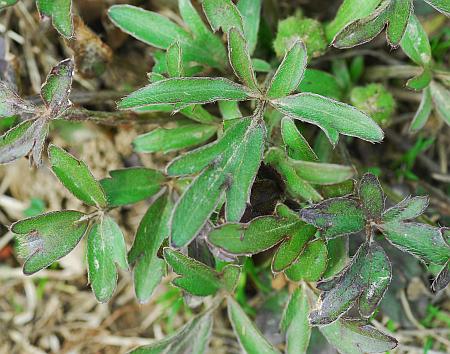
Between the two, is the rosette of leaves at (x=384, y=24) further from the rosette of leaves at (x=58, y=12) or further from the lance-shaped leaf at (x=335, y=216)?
the rosette of leaves at (x=58, y=12)

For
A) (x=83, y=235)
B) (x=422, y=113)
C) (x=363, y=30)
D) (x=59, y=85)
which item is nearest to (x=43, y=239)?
(x=83, y=235)

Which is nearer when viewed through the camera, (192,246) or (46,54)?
(192,246)

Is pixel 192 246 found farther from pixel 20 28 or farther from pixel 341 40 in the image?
pixel 20 28

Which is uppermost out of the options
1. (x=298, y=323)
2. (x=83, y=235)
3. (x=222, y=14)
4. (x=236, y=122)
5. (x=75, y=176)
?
(x=222, y=14)

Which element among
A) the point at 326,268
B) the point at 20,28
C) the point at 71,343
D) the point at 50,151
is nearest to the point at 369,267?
the point at 326,268

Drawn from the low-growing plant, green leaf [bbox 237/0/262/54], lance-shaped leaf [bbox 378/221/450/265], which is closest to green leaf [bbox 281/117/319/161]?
the low-growing plant

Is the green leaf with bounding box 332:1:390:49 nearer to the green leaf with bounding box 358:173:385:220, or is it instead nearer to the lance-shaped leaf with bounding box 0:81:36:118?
the green leaf with bounding box 358:173:385:220

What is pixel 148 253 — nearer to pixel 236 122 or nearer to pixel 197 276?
pixel 197 276
